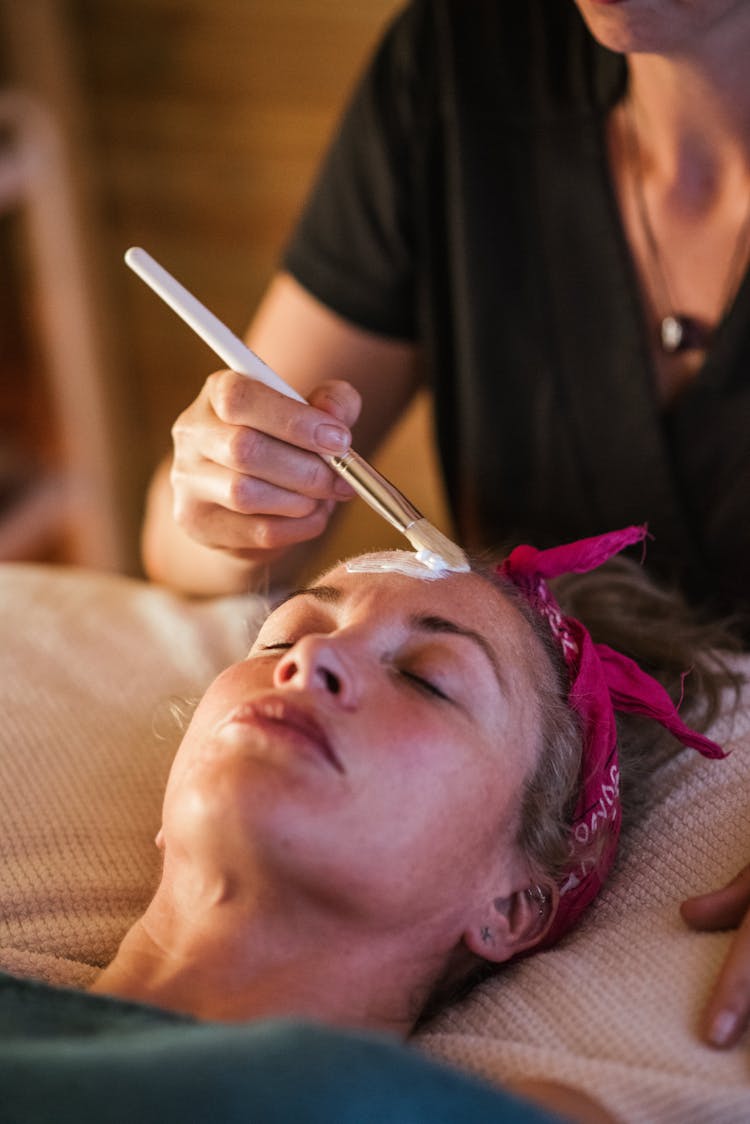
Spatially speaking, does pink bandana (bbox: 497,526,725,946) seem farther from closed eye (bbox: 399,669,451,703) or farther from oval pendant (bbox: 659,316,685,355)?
oval pendant (bbox: 659,316,685,355)

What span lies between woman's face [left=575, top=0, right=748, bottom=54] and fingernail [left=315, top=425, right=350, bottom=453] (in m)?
0.37

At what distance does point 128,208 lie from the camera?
2.12 metres

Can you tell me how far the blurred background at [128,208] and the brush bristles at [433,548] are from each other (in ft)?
3.44

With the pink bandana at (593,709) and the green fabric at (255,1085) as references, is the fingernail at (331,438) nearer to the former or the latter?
the pink bandana at (593,709)

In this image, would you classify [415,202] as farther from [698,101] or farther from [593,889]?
[593,889]

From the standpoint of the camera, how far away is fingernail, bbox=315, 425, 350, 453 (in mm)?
845

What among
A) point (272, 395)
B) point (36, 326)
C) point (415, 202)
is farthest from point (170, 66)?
point (272, 395)

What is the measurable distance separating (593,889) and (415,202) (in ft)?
2.31

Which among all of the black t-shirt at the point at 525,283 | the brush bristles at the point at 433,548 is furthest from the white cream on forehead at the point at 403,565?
the black t-shirt at the point at 525,283

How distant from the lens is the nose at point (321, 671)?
2.58 feet

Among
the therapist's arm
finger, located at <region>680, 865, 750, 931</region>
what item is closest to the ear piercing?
finger, located at <region>680, 865, 750, 931</region>

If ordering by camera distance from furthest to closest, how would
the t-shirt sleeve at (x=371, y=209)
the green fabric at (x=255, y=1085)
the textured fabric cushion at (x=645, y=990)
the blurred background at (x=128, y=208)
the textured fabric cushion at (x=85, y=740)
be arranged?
1. the blurred background at (x=128, y=208)
2. the t-shirt sleeve at (x=371, y=209)
3. the textured fabric cushion at (x=85, y=740)
4. the textured fabric cushion at (x=645, y=990)
5. the green fabric at (x=255, y=1085)

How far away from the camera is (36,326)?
2.15m

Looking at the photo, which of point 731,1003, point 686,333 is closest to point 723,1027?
point 731,1003
